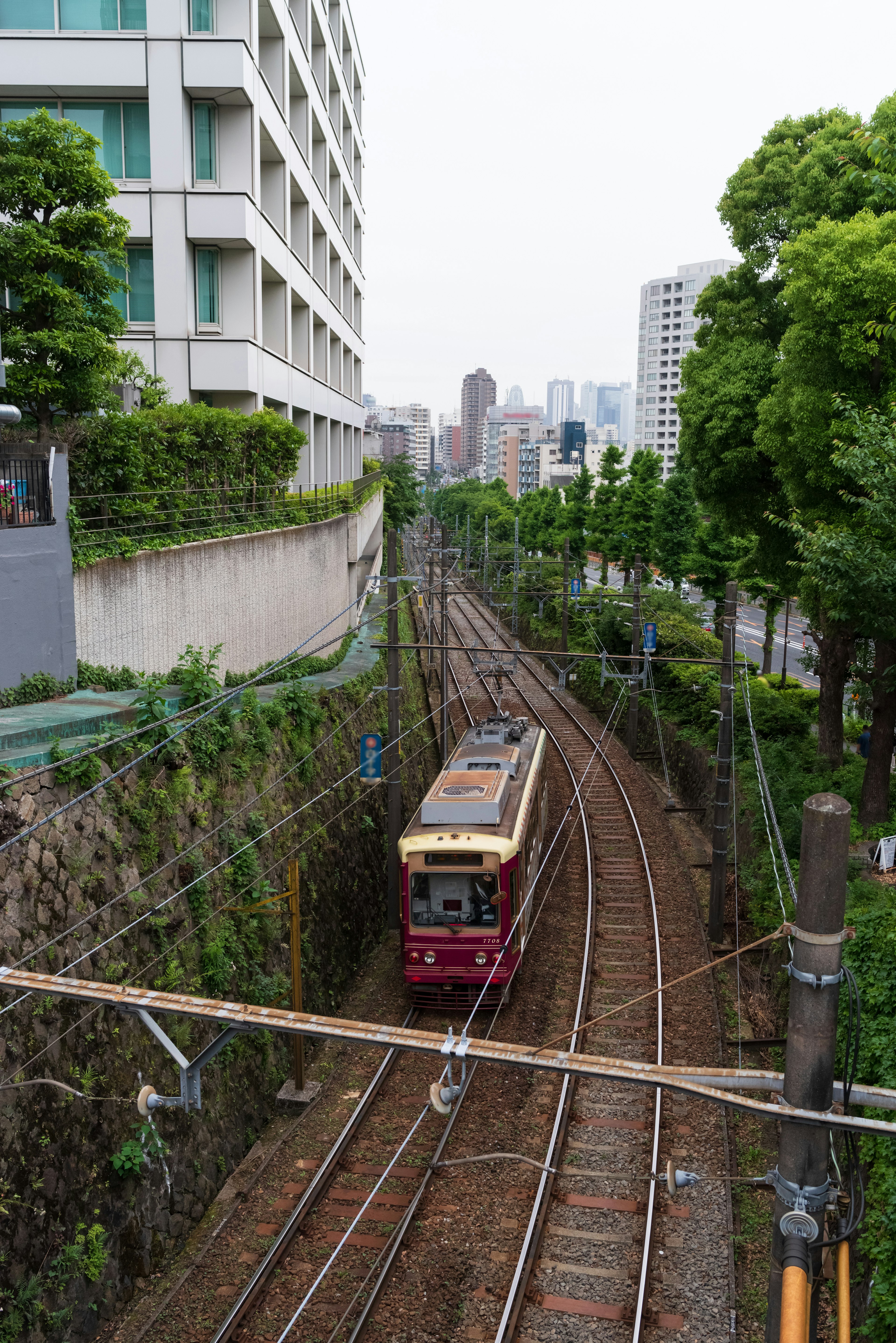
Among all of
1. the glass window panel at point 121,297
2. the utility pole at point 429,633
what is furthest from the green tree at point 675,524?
the glass window panel at point 121,297

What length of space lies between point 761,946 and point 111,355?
14.3 metres

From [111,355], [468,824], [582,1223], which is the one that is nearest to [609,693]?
[468,824]

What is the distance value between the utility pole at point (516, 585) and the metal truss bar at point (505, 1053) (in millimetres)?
31947

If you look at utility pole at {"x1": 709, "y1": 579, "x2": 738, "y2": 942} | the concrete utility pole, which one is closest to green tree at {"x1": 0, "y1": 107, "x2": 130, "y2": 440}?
utility pole at {"x1": 709, "y1": 579, "x2": 738, "y2": 942}

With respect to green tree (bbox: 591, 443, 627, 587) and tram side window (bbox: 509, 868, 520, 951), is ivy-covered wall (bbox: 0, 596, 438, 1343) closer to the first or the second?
tram side window (bbox: 509, 868, 520, 951)

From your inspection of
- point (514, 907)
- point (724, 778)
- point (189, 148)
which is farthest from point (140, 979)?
point (189, 148)

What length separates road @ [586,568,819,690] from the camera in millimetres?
44156

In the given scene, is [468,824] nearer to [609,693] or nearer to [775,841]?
[775,841]

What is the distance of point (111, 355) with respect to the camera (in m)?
15.4

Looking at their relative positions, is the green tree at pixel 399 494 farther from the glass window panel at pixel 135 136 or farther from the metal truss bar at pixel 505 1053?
the metal truss bar at pixel 505 1053

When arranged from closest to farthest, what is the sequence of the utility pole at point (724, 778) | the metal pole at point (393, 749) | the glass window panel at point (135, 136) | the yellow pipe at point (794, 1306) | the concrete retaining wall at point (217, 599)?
the yellow pipe at point (794, 1306) → the concrete retaining wall at point (217, 599) → the utility pole at point (724, 778) → the metal pole at point (393, 749) → the glass window panel at point (135, 136)

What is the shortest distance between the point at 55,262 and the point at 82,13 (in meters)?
11.6

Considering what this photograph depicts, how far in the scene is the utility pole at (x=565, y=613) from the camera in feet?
122

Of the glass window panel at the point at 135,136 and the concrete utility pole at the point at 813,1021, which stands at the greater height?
the glass window panel at the point at 135,136
